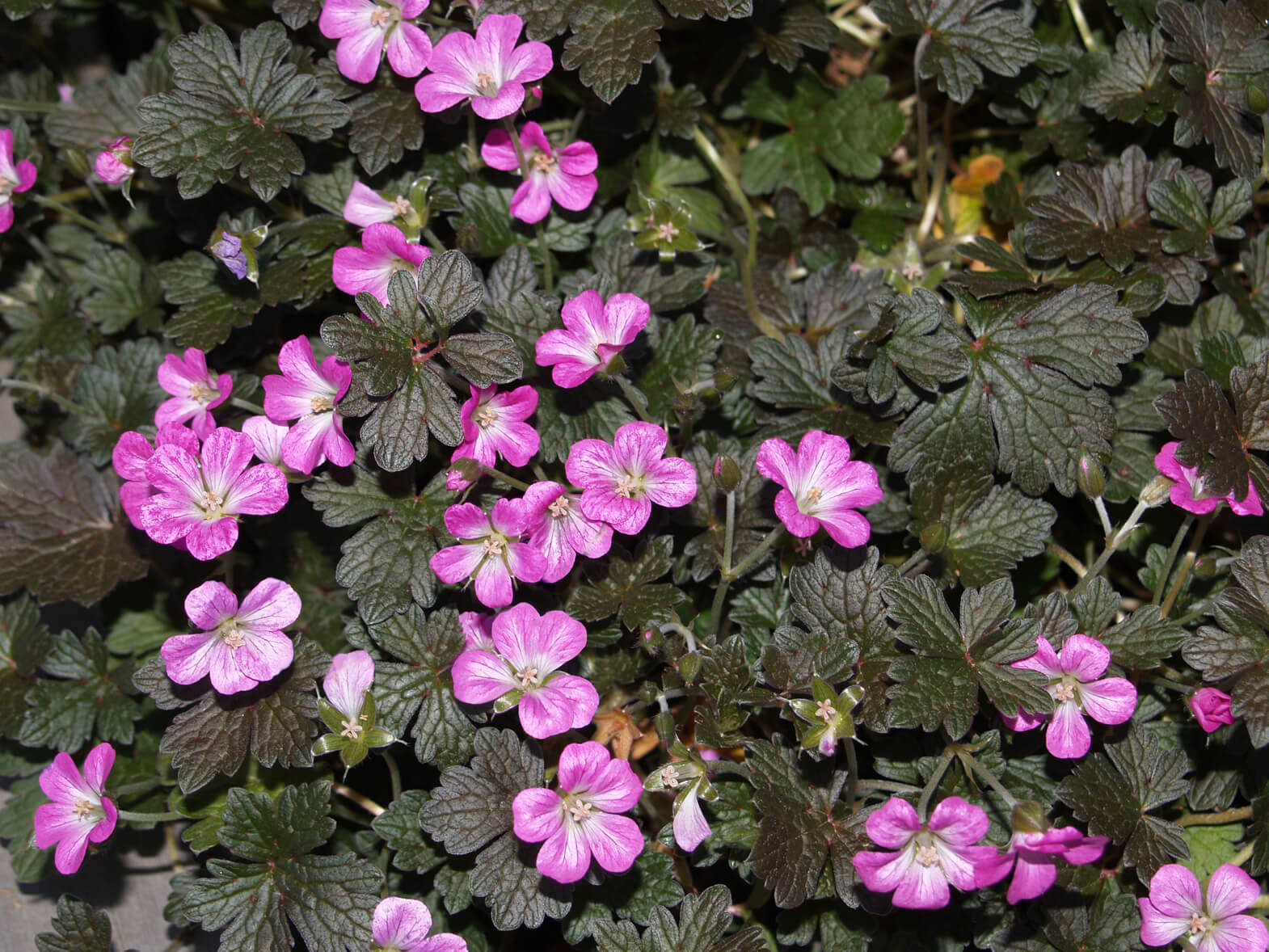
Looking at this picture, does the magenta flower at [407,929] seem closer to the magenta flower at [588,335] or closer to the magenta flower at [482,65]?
the magenta flower at [588,335]

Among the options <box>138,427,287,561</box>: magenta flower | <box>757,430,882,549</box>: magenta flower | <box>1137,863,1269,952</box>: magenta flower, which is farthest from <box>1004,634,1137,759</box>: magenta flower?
<box>138,427,287,561</box>: magenta flower

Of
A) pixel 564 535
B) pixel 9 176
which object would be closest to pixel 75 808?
pixel 564 535

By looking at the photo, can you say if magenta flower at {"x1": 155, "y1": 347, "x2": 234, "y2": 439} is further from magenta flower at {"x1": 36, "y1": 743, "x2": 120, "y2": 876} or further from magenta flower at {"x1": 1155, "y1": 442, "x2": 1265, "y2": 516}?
magenta flower at {"x1": 1155, "y1": 442, "x2": 1265, "y2": 516}

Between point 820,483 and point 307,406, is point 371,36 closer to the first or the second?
point 307,406

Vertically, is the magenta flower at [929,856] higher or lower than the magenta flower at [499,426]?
lower

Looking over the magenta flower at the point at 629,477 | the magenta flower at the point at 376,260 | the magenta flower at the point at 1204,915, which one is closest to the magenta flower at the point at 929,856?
the magenta flower at the point at 1204,915

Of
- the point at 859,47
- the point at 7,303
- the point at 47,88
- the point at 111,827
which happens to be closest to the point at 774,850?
the point at 111,827

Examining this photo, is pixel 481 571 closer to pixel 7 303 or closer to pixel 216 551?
pixel 216 551
